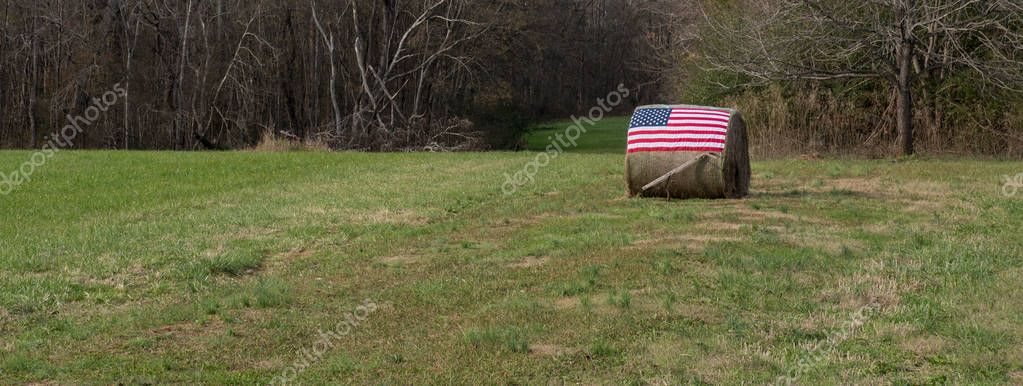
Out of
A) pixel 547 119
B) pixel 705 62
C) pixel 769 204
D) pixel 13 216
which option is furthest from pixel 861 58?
pixel 547 119

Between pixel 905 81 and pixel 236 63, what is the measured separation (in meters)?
→ 26.8

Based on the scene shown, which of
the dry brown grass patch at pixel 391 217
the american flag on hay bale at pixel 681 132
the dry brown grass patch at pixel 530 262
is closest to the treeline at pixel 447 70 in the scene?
the american flag on hay bale at pixel 681 132

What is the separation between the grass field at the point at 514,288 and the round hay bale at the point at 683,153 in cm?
49

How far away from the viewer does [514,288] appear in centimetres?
1014

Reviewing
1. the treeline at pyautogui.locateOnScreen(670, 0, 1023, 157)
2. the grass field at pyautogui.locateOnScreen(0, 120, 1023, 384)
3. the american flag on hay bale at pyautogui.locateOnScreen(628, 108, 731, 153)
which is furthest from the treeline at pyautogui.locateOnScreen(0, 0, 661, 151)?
the grass field at pyautogui.locateOnScreen(0, 120, 1023, 384)

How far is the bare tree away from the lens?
26.5 metres

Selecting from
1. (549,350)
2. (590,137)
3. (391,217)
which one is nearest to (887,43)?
(391,217)

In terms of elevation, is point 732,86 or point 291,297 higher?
point 732,86

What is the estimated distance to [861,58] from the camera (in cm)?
2894

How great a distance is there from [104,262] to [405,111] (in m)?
40.4

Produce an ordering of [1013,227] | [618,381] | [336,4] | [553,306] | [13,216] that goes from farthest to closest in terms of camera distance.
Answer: [336,4]
[13,216]
[1013,227]
[553,306]
[618,381]

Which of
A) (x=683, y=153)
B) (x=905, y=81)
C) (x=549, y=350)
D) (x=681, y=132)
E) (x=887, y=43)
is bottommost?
(x=549, y=350)

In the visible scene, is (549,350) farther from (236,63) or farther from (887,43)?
(236,63)

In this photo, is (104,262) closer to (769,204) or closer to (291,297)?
(291,297)
